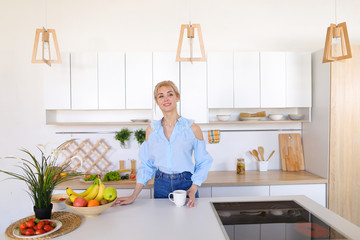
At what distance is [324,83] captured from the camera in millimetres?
2684

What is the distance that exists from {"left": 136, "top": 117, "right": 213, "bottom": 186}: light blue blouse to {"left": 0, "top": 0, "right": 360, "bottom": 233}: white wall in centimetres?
130

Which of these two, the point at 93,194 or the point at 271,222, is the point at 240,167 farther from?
the point at 93,194

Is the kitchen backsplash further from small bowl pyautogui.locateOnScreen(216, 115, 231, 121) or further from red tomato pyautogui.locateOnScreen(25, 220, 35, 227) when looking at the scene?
red tomato pyautogui.locateOnScreen(25, 220, 35, 227)

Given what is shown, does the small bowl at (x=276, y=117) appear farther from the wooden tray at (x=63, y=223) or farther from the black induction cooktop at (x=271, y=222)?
the wooden tray at (x=63, y=223)

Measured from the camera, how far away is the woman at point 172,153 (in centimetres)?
183

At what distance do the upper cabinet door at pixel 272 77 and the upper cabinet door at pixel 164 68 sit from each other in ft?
2.97

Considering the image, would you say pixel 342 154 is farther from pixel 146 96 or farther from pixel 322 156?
pixel 146 96

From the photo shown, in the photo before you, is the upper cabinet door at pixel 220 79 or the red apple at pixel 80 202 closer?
the red apple at pixel 80 202

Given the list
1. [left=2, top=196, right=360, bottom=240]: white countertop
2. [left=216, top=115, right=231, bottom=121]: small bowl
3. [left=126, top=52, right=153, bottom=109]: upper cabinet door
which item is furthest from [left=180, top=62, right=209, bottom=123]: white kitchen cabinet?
[left=2, top=196, right=360, bottom=240]: white countertop

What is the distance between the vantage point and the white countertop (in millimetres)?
1242

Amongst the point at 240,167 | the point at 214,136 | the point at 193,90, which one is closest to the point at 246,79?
the point at 193,90

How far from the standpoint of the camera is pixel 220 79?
2840mm

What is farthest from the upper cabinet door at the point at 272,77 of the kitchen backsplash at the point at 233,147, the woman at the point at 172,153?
the woman at the point at 172,153

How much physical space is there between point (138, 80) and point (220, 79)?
2.78 ft
